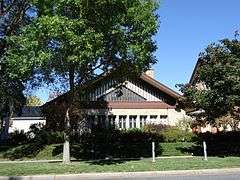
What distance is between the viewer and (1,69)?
30.0m

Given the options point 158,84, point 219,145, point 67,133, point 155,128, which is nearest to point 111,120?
point 155,128

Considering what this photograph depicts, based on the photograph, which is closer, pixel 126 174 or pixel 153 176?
pixel 153 176

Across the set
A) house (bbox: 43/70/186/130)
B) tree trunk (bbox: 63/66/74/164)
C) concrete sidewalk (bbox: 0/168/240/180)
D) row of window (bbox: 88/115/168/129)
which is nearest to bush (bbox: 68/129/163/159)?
row of window (bbox: 88/115/168/129)

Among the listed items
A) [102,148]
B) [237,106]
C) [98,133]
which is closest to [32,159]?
[102,148]

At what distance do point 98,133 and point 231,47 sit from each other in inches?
476

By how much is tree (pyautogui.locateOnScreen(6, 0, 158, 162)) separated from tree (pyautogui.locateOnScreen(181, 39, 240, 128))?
365 centimetres

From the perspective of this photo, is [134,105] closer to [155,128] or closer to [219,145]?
[155,128]

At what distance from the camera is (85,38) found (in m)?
20.7

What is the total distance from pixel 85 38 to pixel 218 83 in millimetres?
8063

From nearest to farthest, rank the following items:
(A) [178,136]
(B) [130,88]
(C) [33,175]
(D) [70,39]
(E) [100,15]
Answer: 1. (C) [33,175]
2. (D) [70,39]
3. (E) [100,15]
4. (A) [178,136]
5. (B) [130,88]

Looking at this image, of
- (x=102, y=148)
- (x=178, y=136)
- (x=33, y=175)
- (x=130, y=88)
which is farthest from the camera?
(x=130, y=88)

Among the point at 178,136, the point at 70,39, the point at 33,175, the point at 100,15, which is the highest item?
the point at 100,15

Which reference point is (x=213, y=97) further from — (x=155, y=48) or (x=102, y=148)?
(x=102, y=148)

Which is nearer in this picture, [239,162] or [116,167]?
[116,167]
